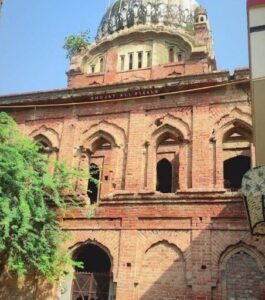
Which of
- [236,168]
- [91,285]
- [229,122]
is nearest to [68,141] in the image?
[91,285]

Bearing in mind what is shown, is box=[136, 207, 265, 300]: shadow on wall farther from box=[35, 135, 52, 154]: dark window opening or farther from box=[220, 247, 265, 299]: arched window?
box=[35, 135, 52, 154]: dark window opening

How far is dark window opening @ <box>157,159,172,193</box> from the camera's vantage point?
1859 centimetres

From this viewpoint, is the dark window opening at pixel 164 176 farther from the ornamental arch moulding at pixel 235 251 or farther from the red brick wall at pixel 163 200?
the ornamental arch moulding at pixel 235 251

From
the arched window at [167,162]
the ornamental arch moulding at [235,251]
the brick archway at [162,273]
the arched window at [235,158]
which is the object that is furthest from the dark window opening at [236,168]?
the brick archway at [162,273]

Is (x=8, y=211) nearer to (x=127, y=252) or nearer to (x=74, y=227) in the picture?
(x=74, y=227)

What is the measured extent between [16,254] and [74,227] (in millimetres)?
1777

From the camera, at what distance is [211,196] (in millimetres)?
11250

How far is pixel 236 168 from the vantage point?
1869 centimetres

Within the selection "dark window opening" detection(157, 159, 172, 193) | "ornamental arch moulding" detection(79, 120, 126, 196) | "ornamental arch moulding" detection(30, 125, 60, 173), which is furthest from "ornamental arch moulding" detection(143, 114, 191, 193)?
"dark window opening" detection(157, 159, 172, 193)

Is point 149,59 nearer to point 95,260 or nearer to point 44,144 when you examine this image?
point 44,144

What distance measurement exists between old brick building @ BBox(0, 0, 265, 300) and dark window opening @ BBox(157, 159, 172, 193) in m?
3.27

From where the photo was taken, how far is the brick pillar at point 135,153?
1220 centimetres

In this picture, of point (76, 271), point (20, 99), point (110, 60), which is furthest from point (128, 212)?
point (110, 60)

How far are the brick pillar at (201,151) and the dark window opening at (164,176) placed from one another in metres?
6.14
